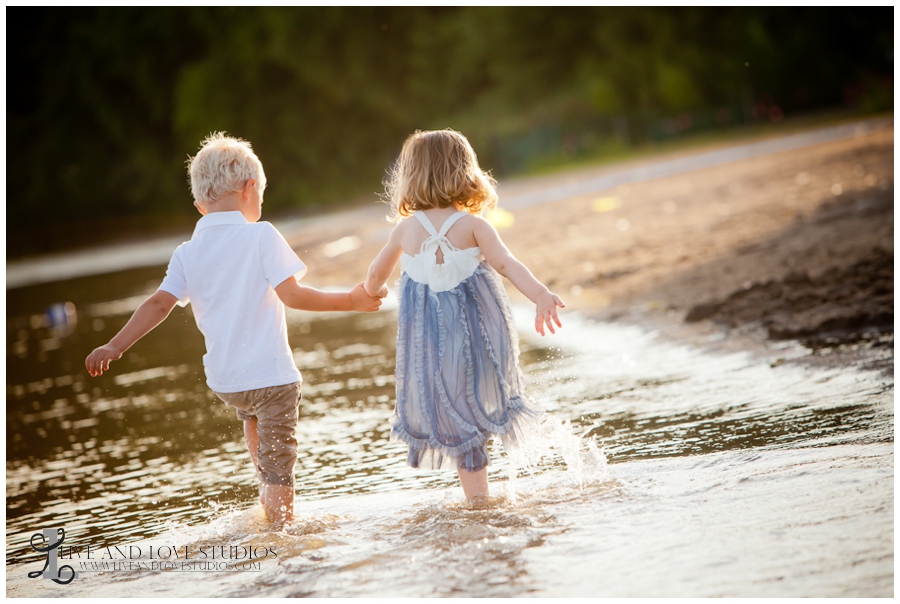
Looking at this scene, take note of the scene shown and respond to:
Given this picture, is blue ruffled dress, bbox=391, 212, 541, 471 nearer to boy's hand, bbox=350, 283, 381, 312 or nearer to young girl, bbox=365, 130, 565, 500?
young girl, bbox=365, 130, 565, 500

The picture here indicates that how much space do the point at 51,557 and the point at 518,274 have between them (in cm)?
209

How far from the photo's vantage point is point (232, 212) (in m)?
3.84

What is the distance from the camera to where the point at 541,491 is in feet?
12.8

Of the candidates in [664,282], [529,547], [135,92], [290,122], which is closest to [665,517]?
[529,547]

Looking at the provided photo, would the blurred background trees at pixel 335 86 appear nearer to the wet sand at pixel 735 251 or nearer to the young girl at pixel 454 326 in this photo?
the wet sand at pixel 735 251

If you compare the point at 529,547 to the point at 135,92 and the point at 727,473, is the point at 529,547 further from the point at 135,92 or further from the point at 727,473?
the point at 135,92

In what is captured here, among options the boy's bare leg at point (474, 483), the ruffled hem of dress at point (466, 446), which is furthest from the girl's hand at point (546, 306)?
the boy's bare leg at point (474, 483)

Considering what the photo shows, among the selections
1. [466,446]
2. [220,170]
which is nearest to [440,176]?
[220,170]

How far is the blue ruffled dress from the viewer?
376cm

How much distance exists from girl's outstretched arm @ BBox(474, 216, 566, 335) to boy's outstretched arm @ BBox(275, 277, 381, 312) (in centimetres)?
55

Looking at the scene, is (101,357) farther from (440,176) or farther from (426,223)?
(440,176)

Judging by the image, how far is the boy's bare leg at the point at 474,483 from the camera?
3758mm

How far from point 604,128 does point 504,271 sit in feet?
119

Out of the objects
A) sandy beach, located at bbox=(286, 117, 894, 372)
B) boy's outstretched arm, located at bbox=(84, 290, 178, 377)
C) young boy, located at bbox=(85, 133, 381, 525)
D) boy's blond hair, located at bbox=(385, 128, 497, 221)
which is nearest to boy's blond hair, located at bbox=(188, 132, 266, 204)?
young boy, located at bbox=(85, 133, 381, 525)
